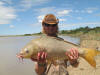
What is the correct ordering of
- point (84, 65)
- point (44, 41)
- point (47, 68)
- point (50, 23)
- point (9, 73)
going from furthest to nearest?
point (9, 73) < point (84, 65) < point (47, 68) < point (50, 23) < point (44, 41)

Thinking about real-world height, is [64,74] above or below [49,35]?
below

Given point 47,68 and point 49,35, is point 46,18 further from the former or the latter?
point 47,68

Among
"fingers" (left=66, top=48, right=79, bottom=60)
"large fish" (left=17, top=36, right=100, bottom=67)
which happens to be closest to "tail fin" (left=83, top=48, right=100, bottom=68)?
"large fish" (left=17, top=36, right=100, bottom=67)

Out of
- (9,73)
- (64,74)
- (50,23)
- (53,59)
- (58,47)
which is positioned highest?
(50,23)

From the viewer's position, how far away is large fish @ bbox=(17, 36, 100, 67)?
284 centimetres

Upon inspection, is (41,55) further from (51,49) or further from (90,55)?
(90,55)

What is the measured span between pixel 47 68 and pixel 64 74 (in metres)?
0.34

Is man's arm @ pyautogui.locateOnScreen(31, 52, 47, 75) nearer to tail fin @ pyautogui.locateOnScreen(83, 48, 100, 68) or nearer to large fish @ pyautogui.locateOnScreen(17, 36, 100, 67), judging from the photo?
large fish @ pyautogui.locateOnScreen(17, 36, 100, 67)

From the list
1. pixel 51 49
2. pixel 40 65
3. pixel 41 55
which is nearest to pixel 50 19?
pixel 51 49

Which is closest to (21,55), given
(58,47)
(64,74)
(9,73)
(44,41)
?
(44,41)

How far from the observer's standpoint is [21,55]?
2912 mm

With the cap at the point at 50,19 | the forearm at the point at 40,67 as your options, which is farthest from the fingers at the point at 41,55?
the cap at the point at 50,19

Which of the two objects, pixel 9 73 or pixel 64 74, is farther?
pixel 9 73

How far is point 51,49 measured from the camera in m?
2.88
